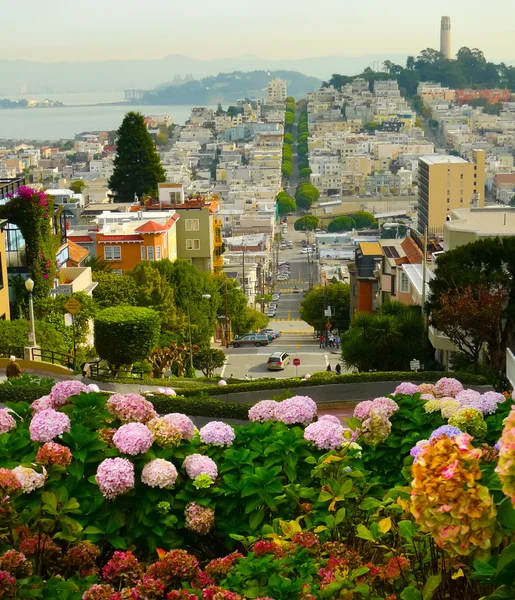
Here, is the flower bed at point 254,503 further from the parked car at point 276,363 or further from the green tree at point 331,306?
the green tree at point 331,306

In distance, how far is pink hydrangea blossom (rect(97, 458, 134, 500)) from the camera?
17.2 ft

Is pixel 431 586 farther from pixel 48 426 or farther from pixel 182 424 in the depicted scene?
pixel 48 426

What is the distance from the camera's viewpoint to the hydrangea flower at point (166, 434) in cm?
559

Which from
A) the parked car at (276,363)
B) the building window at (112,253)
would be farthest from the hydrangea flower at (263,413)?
the building window at (112,253)

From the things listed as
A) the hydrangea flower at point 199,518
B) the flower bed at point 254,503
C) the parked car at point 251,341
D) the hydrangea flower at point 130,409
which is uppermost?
the hydrangea flower at point 130,409

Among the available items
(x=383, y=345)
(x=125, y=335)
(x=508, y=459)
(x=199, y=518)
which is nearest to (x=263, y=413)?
(x=199, y=518)

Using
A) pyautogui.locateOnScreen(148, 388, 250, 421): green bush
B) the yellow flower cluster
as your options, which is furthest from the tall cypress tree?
the yellow flower cluster

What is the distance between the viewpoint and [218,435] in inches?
230

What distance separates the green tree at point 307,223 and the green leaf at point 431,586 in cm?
16971

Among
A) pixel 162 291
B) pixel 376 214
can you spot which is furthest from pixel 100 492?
pixel 376 214

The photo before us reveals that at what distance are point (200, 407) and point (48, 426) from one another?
520 cm

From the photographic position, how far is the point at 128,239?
40875 mm

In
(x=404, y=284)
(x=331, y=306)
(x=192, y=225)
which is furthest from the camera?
(x=331, y=306)

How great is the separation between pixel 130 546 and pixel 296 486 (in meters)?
0.76
